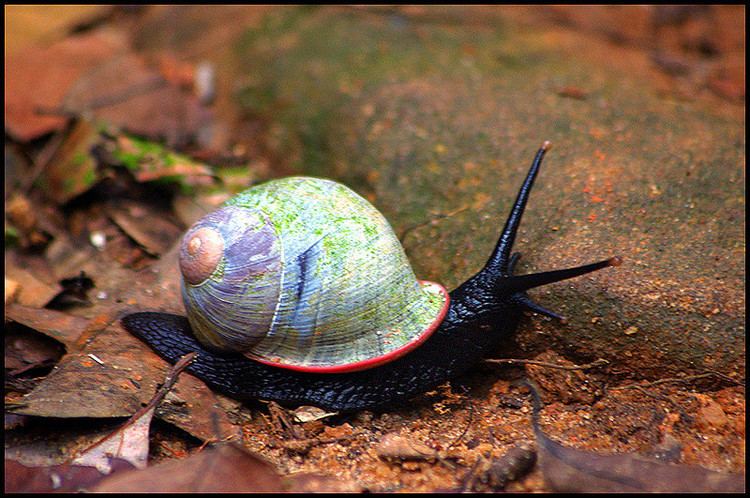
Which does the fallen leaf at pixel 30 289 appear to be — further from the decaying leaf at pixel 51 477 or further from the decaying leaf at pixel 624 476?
the decaying leaf at pixel 624 476

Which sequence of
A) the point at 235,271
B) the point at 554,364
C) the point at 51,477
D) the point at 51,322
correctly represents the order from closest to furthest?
1. the point at 51,477
2. the point at 235,271
3. the point at 554,364
4. the point at 51,322

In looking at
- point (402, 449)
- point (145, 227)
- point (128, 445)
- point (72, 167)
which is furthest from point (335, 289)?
point (72, 167)

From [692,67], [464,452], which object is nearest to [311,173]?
[464,452]

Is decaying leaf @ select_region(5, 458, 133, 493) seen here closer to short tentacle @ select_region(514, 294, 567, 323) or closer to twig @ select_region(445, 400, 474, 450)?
twig @ select_region(445, 400, 474, 450)

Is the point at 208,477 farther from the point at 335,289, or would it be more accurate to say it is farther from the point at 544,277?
the point at 544,277

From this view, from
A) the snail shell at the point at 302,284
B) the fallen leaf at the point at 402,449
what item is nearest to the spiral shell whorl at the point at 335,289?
the snail shell at the point at 302,284

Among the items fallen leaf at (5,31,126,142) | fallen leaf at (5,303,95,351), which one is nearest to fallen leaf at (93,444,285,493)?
fallen leaf at (5,303,95,351)

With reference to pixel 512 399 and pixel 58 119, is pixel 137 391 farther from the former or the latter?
pixel 58 119

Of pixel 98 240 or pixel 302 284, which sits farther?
pixel 98 240
